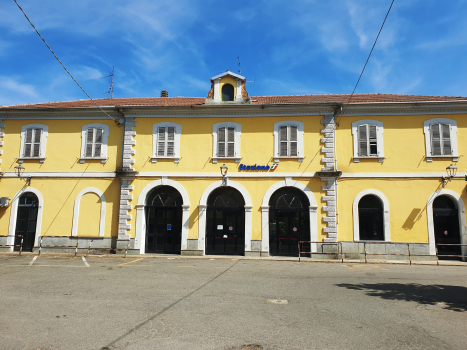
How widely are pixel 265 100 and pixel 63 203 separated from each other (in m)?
11.6

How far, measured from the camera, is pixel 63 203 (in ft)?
55.8

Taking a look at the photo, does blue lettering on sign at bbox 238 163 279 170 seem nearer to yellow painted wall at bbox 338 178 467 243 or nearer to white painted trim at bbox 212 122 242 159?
white painted trim at bbox 212 122 242 159

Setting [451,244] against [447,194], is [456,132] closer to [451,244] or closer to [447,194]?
[447,194]

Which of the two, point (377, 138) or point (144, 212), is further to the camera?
point (144, 212)

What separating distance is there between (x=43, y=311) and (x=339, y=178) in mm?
13054

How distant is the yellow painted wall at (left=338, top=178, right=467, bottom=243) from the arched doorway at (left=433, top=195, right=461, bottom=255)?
604mm

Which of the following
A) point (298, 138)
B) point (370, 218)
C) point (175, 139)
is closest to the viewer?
point (370, 218)

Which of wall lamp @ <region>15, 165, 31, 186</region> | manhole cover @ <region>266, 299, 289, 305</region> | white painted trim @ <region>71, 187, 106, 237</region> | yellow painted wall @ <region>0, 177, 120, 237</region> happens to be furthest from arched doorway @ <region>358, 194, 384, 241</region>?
wall lamp @ <region>15, 165, 31, 186</region>

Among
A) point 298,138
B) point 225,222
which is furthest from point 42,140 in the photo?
point 298,138

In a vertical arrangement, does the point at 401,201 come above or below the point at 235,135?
below

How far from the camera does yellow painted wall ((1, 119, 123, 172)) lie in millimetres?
17219

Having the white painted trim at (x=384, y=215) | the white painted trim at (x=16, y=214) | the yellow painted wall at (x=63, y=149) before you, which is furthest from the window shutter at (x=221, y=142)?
the white painted trim at (x=16, y=214)

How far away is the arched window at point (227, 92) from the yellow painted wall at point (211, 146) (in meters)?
1.26

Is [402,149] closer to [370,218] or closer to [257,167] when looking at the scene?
[370,218]
